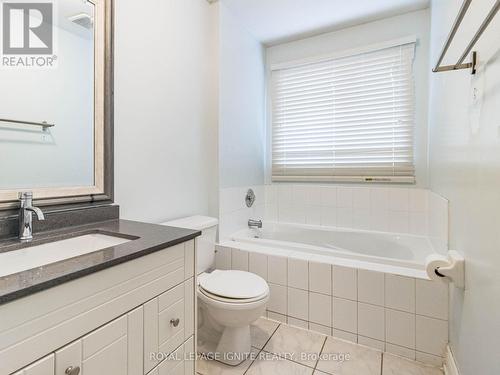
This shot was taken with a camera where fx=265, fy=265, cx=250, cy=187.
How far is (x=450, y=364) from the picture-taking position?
136cm

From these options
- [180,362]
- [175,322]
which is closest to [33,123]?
[175,322]

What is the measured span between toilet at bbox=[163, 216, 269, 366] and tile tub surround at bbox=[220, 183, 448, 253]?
0.58 meters

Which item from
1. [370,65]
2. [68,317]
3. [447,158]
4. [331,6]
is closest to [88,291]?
[68,317]

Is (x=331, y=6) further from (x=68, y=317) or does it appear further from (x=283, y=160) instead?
(x=68, y=317)

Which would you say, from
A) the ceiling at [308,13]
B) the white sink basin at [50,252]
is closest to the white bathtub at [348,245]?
the white sink basin at [50,252]

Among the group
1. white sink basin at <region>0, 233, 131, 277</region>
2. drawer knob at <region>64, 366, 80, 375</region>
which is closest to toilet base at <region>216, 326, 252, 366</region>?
white sink basin at <region>0, 233, 131, 277</region>

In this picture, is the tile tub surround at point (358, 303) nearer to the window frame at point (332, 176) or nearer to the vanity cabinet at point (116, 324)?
the vanity cabinet at point (116, 324)

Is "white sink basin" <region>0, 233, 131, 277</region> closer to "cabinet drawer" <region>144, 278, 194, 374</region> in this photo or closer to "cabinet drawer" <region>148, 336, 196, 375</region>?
"cabinet drawer" <region>144, 278, 194, 374</region>

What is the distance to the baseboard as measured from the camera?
129 cm

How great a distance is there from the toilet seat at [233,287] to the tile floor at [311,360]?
41 cm

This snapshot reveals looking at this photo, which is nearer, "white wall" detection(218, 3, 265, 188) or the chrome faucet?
the chrome faucet

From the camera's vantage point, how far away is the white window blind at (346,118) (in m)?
2.36

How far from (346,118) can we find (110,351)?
2.52 m

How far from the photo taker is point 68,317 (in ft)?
2.26
